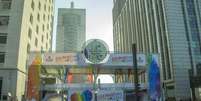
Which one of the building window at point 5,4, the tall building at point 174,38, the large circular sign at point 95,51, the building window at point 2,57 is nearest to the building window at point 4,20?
the building window at point 5,4

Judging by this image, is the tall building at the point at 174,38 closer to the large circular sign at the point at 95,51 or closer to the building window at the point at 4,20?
the large circular sign at the point at 95,51

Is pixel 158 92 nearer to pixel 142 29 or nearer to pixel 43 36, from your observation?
pixel 43 36

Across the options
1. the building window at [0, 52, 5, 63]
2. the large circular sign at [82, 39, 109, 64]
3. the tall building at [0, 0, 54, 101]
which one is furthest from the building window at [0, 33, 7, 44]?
the large circular sign at [82, 39, 109, 64]

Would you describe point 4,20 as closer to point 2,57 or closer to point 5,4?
point 5,4

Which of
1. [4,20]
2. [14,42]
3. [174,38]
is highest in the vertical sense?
[174,38]

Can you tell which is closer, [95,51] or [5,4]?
[95,51]

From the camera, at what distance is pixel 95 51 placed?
33.2 meters

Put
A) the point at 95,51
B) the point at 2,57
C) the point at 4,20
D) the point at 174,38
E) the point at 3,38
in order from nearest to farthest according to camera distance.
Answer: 1. the point at 95,51
2. the point at 2,57
3. the point at 3,38
4. the point at 4,20
5. the point at 174,38

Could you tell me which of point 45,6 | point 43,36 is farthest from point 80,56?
point 45,6

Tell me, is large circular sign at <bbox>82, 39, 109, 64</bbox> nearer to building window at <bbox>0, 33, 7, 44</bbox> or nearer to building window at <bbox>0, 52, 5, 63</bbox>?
building window at <bbox>0, 52, 5, 63</bbox>

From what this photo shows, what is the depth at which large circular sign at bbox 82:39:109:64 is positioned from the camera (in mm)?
33219

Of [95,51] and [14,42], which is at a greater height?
[14,42]

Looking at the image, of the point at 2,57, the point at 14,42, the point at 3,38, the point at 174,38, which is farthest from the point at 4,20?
the point at 174,38

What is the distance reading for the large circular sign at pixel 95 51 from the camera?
109ft
